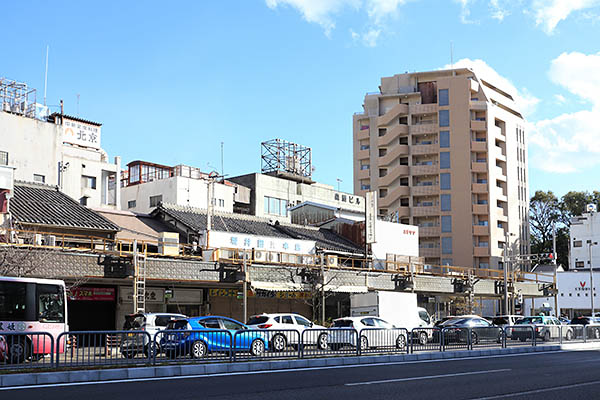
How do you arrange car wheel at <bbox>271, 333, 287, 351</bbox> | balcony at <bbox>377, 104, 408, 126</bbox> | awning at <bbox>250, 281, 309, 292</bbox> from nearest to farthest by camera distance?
car wheel at <bbox>271, 333, 287, 351</bbox>
awning at <bbox>250, 281, 309, 292</bbox>
balcony at <bbox>377, 104, 408, 126</bbox>

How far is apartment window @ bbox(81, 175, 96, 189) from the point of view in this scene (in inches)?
2116

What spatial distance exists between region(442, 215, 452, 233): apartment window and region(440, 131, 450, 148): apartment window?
8.18m

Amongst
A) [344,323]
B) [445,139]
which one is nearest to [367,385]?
[344,323]

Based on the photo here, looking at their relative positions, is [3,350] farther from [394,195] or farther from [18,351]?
[394,195]

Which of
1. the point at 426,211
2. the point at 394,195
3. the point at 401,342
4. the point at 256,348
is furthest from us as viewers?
the point at 394,195

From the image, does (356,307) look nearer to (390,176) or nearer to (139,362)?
(139,362)

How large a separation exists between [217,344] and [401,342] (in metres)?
7.04

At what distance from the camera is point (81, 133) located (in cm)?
5788

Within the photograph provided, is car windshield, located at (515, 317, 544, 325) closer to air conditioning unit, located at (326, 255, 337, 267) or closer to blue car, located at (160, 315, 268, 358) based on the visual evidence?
air conditioning unit, located at (326, 255, 337, 267)

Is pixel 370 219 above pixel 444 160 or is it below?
below

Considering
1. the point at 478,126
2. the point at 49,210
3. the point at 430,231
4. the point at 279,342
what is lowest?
the point at 279,342

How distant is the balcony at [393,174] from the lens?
274 ft

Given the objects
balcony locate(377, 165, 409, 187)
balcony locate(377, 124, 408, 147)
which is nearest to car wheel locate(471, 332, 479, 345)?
balcony locate(377, 165, 409, 187)

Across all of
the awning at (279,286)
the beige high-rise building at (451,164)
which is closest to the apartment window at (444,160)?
the beige high-rise building at (451,164)
